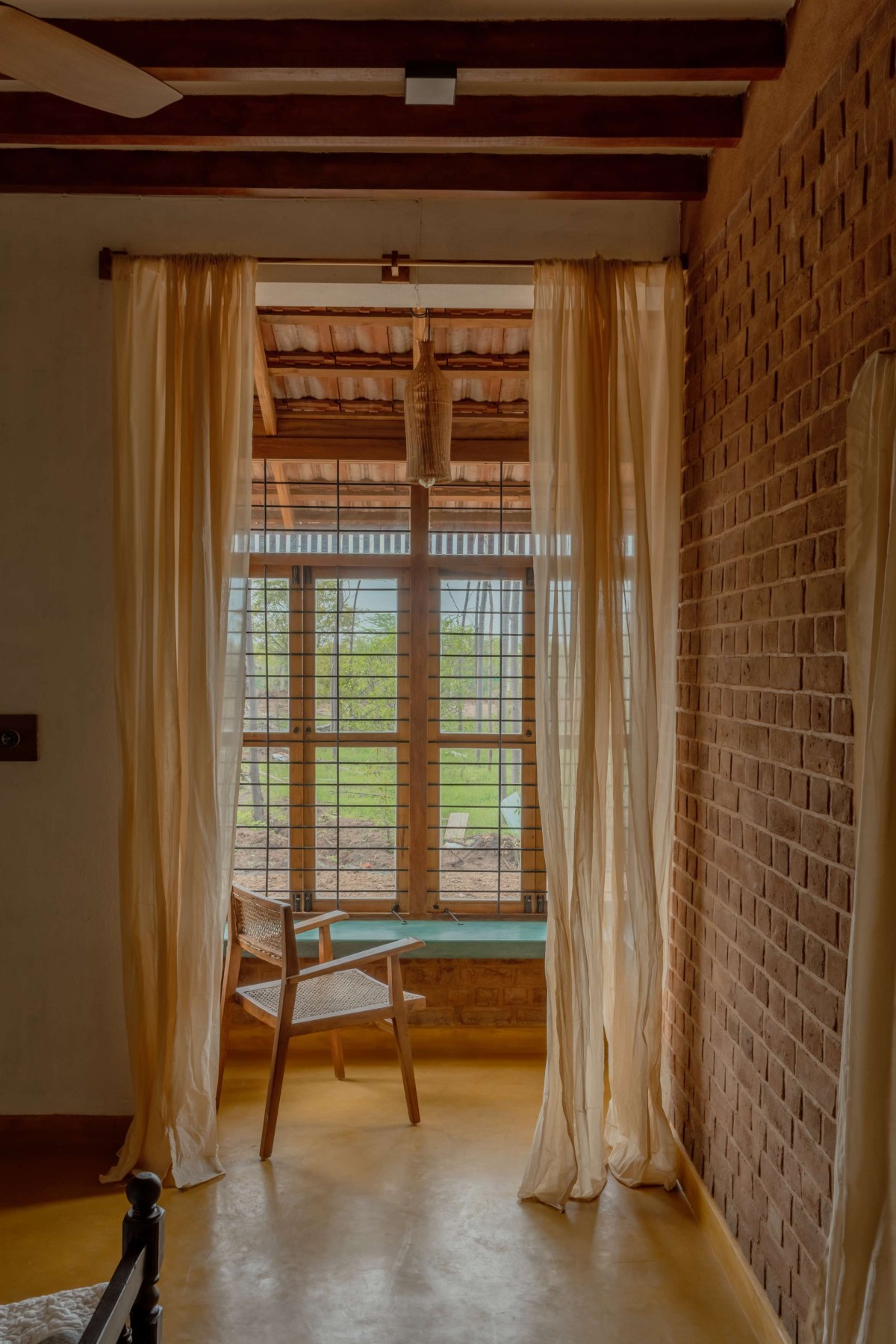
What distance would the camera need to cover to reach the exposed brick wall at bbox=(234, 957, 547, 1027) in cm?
407

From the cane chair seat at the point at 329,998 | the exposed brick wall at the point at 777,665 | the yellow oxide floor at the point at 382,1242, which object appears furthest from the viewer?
the cane chair seat at the point at 329,998

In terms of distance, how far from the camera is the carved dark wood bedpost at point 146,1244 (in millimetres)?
1465

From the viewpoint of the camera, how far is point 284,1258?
8.53 feet

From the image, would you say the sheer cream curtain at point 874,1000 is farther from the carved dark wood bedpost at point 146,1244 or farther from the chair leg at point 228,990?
the chair leg at point 228,990

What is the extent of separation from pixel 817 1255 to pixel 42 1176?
2.29 metres

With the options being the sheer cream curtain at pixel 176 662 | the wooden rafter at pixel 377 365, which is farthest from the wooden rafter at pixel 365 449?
the sheer cream curtain at pixel 176 662

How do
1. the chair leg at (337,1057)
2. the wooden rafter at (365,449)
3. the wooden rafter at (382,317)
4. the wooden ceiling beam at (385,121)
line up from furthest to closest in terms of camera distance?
the wooden rafter at (365,449) → the wooden rafter at (382,317) → the chair leg at (337,1057) → the wooden ceiling beam at (385,121)

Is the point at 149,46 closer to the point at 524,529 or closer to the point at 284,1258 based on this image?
the point at 524,529

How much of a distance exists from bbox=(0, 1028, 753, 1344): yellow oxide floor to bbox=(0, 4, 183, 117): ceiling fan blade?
2642 millimetres

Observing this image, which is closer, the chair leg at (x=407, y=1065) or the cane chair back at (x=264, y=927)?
the cane chair back at (x=264, y=927)

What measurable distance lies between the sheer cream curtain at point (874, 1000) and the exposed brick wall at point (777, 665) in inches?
9.0

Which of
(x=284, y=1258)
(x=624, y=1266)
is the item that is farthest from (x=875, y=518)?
(x=284, y=1258)

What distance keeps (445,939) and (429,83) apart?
3.06 meters

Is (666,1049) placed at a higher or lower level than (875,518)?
lower
